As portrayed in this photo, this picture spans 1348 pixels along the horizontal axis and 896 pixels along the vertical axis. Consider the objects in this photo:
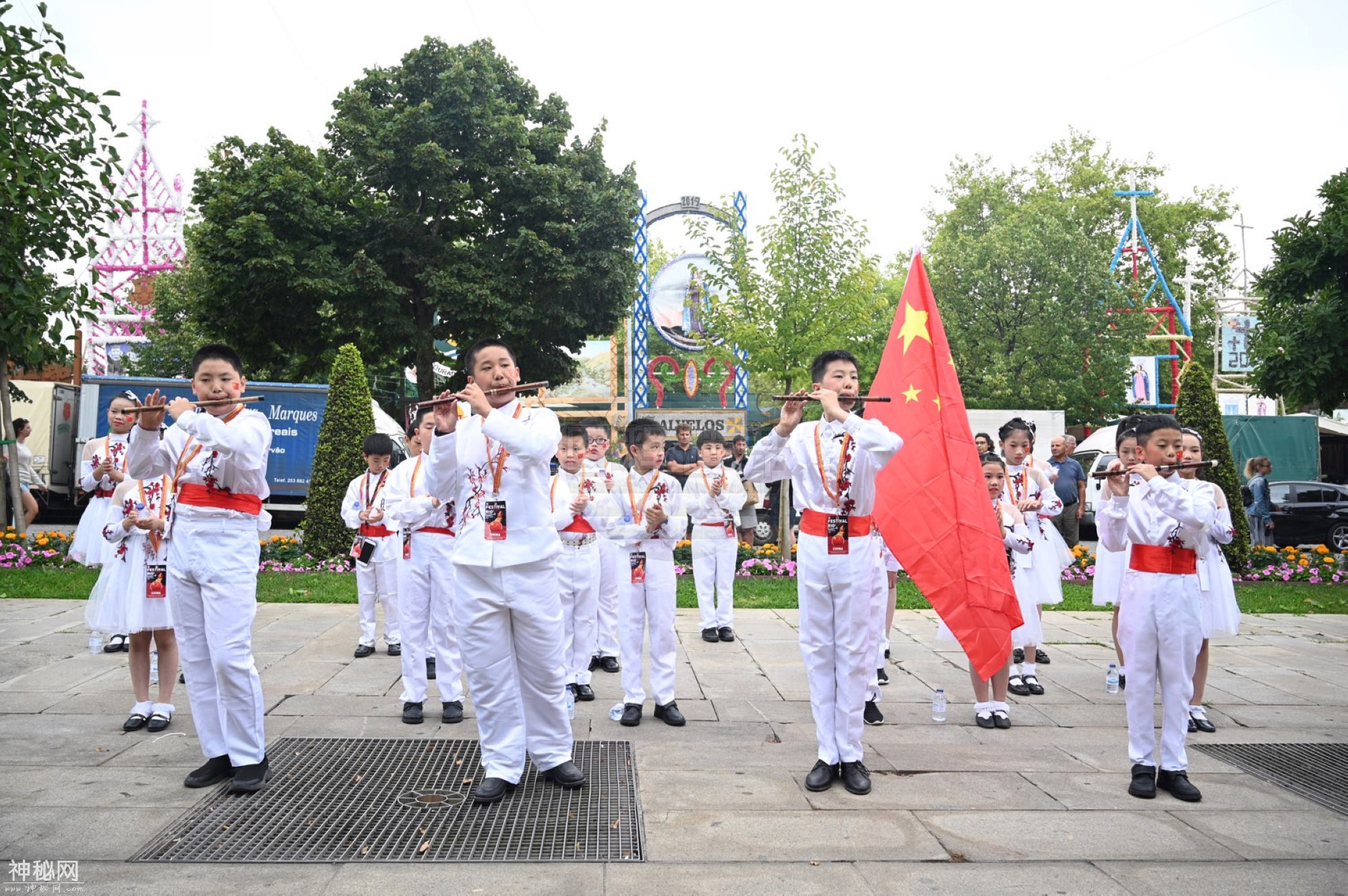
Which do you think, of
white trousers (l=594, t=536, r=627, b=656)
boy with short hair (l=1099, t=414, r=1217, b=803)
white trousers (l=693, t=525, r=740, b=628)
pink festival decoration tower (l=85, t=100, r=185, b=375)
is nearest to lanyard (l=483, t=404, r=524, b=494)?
white trousers (l=594, t=536, r=627, b=656)

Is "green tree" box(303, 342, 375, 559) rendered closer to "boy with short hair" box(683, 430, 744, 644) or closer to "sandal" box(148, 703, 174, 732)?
"boy with short hair" box(683, 430, 744, 644)

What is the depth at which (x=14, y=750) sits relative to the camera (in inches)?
203

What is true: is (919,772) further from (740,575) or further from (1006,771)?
(740,575)

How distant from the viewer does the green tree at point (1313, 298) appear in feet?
39.8

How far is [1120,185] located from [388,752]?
1728 inches

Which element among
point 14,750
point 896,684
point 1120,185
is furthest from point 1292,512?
point 1120,185

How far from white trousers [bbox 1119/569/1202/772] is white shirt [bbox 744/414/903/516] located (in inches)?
56.7

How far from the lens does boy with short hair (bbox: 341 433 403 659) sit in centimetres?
802

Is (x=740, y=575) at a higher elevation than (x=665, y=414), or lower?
lower

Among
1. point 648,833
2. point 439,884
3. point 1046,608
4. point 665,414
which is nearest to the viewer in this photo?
point 439,884

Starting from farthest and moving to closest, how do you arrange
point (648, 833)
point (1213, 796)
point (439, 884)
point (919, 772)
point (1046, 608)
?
point (1046, 608) < point (919, 772) < point (1213, 796) < point (648, 833) < point (439, 884)

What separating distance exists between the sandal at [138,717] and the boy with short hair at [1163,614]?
17.3ft

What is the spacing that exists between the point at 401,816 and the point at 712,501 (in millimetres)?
5295

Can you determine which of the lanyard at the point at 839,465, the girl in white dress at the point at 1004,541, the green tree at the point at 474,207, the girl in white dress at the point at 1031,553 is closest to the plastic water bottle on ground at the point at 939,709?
the girl in white dress at the point at 1004,541
